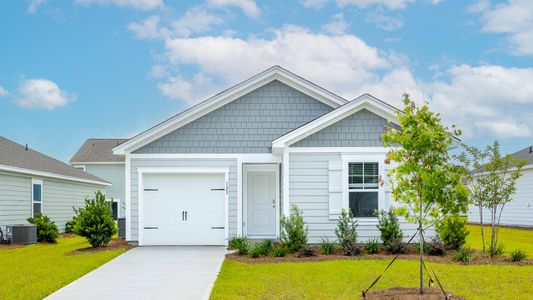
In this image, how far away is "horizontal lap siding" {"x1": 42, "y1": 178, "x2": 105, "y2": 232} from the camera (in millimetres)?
26172

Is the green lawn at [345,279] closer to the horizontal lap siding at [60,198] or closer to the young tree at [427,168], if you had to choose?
the young tree at [427,168]

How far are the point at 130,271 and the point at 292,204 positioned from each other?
522 cm

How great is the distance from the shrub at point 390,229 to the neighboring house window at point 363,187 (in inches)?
19.9

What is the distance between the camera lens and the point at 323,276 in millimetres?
12195

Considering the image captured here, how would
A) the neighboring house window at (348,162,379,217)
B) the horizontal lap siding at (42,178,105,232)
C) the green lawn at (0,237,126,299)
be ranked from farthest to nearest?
the horizontal lap siding at (42,178,105,232) < the neighboring house window at (348,162,379,217) < the green lawn at (0,237,126,299)

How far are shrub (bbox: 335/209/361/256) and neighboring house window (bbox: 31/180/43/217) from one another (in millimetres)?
14400

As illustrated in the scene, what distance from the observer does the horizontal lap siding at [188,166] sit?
18.0 metres

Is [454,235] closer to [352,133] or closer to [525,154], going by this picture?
[352,133]

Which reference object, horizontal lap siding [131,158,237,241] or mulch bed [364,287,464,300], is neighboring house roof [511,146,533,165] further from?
mulch bed [364,287,464,300]

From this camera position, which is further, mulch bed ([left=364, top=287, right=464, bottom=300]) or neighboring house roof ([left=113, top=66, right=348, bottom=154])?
neighboring house roof ([left=113, top=66, right=348, bottom=154])

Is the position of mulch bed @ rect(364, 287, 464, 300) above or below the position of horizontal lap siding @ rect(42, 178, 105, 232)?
below

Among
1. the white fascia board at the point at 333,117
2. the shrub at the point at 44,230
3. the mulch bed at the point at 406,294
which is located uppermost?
the white fascia board at the point at 333,117

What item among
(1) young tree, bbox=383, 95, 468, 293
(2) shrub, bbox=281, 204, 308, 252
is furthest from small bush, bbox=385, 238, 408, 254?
(1) young tree, bbox=383, 95, 468, 293

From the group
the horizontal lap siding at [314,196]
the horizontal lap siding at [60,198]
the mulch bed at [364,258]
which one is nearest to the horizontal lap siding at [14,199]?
the horizontal lap siding at [60,198]
